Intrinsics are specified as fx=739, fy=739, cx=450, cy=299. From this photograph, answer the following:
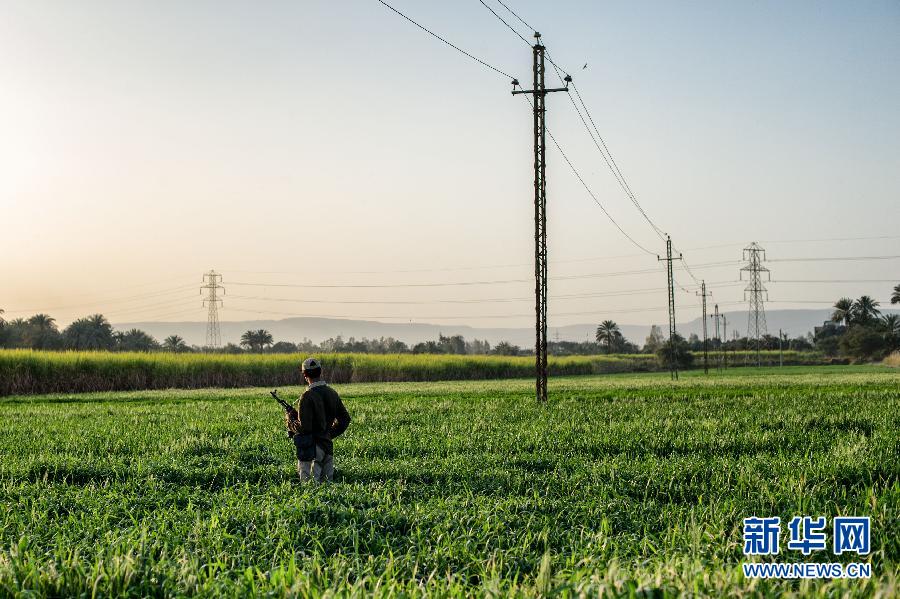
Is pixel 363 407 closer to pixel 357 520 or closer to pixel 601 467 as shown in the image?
pixel 601 467

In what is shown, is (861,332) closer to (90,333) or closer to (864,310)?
(864,310)

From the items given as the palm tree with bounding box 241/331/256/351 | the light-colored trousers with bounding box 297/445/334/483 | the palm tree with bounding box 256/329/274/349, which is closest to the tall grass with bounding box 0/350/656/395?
the light-colored trousers with bounding box 297/445/334/483

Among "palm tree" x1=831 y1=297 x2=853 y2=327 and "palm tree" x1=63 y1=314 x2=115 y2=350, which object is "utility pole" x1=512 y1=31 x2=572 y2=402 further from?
"palm tree" x1=831 y1=297 x2=853 y2=327

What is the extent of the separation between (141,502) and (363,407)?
15513mm

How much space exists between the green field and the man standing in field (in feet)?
1.50

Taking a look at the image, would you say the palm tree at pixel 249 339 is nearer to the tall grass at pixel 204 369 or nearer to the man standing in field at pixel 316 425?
the tall grass at pixel 204 369

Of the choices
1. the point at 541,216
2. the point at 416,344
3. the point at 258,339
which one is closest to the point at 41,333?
the point at 258,339

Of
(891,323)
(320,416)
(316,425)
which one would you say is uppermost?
(891,323)

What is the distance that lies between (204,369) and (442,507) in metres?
51.1

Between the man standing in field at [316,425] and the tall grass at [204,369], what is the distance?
4228 centimetres

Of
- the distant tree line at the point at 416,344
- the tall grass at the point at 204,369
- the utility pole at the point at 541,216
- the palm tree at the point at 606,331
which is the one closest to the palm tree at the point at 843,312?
the distant tree line at the point at 416,344

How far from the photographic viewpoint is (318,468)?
34.8 ft

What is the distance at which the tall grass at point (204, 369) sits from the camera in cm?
4644

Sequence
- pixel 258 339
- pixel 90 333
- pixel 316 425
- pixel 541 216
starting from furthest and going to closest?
pixel 258 339 < pixel 90 333 < pixel 541 216 < pixel 316 425
